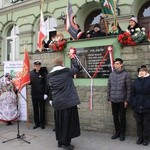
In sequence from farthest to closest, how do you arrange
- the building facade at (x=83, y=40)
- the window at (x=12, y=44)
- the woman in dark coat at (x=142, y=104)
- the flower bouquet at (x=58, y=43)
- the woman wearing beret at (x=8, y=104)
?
the window at (x=12, y=44), the woman wearing beret at (x=8, y=104), the flower bouquet at (x=58, y=43), the building facade at (x=83, y=40), the woman in dark coat at (x=142, y=104)

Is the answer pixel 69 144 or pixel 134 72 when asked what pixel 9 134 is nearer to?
pixel 69 144

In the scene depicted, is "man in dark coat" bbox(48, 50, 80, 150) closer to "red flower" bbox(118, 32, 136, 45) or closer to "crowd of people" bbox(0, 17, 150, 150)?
"crowd of people" bbox(0, 17, 150, 150)

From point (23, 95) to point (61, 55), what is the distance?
1.99 meters

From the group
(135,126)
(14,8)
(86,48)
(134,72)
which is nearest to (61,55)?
(86,48)

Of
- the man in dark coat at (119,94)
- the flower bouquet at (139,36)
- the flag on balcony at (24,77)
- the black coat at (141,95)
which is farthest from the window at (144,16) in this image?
the black coat at (141,95)

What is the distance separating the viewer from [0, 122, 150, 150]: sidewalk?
617 cm

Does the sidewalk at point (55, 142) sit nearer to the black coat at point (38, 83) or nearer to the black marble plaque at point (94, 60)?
the black coat at point (38, 83)

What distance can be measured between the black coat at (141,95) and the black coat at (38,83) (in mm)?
2801

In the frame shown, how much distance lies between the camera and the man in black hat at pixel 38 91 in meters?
8.11

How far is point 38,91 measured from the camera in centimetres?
811

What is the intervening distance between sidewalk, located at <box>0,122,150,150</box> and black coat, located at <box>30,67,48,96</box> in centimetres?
107

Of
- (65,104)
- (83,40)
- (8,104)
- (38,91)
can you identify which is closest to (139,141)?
(65,104)

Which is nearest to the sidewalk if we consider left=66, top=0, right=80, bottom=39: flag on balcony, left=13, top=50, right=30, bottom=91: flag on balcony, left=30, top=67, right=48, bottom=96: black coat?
left=30, top=67, right=48, bottom=96: black coat

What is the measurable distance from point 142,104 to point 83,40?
2.43 m
